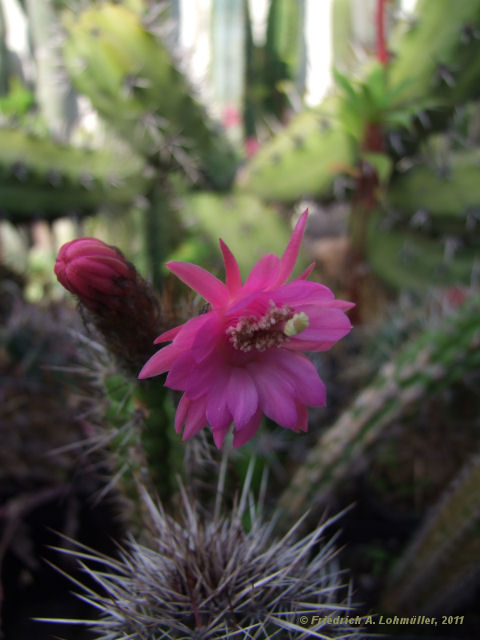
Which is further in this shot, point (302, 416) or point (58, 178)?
point (58, 178)

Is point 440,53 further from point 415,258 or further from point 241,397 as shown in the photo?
point 241,397

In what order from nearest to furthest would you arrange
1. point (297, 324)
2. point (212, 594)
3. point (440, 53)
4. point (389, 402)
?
point (297, 324)
point (212, 594)
point (389, 402)
point (440, 53)

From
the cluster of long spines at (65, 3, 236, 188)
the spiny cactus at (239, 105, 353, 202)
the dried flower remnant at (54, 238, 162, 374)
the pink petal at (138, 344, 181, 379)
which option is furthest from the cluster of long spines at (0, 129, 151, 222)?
the pink petal at (138, 344, 181, 379)

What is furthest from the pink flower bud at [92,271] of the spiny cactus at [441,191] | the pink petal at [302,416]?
the spiny cactus at [441,191]

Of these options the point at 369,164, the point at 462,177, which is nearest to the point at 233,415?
the point at 369,164

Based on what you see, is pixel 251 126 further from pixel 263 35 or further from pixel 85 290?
pixel 85 290

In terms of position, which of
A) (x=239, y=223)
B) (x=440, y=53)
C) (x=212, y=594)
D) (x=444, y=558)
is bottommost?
(x=444, y=558)

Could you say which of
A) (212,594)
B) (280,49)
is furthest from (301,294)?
(280,49)

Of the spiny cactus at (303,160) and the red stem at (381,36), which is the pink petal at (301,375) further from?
the red stem at (381,36)
